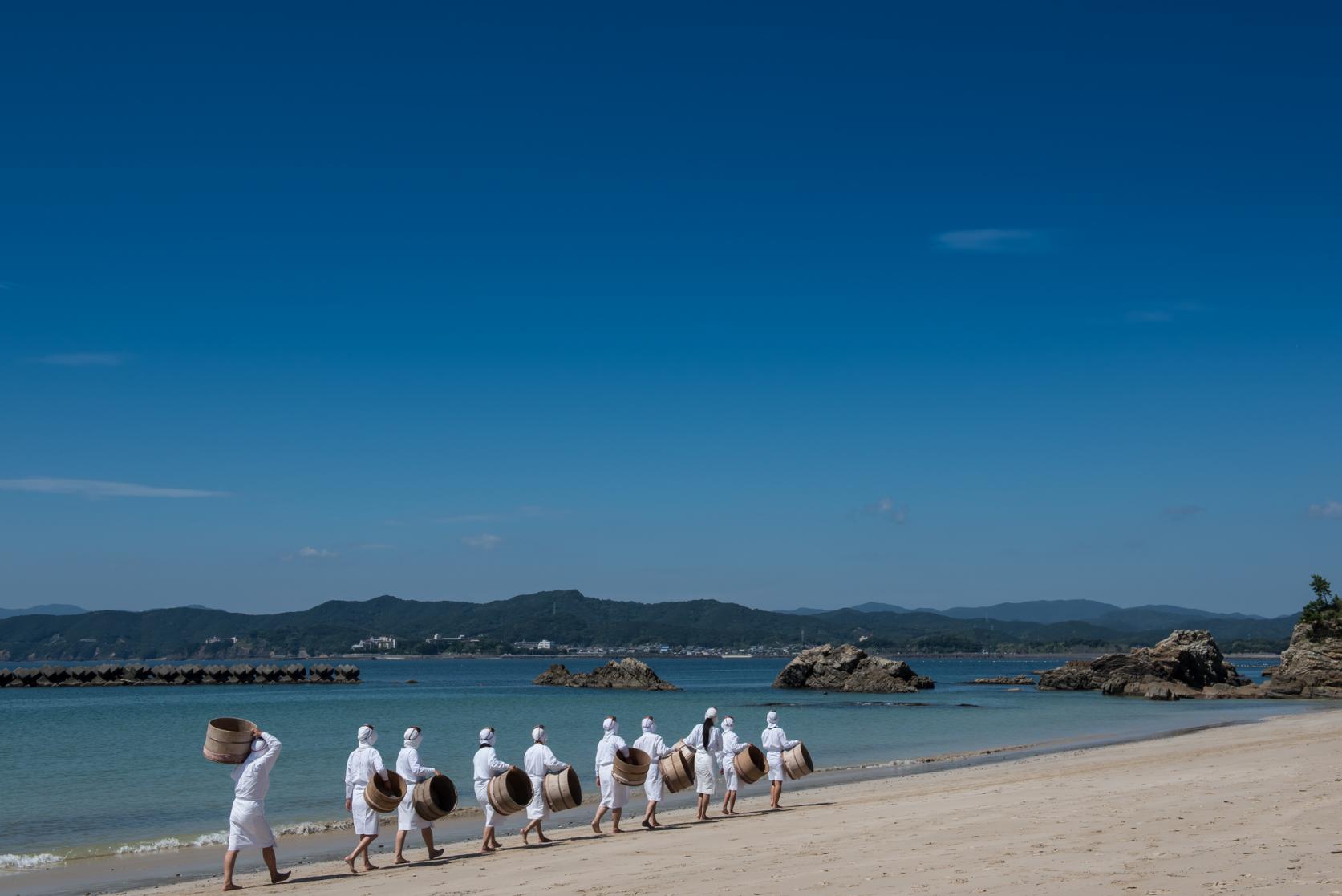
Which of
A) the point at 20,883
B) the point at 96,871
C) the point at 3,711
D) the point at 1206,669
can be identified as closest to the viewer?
the point at 20,883

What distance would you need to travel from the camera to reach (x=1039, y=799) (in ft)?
56.8

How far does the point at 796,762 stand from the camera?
747 inches

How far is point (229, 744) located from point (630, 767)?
600 cm

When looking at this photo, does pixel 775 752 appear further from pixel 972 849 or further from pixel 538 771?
pixel 972 849

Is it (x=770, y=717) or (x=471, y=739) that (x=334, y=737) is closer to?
(x=471, y=739)

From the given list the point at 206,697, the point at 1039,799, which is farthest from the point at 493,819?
the point at 206,697

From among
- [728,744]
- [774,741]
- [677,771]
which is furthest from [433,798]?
[774,741]

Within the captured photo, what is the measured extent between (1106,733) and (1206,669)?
43.2 metres

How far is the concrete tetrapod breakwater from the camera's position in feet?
373

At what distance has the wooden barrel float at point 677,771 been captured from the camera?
17.0 metres

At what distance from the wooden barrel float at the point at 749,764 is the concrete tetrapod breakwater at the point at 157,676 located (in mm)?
113454

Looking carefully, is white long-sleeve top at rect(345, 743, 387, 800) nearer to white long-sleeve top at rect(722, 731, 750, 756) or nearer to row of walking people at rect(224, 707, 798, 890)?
row of walking people at rect(224, 707, 798, 890)

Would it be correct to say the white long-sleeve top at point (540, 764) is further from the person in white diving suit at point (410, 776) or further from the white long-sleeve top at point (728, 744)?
the white long-sleeve top at point (728, 744)

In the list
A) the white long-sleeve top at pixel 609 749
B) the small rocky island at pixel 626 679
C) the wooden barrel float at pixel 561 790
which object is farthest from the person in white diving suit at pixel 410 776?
the small rocky island at pixel 626 679
